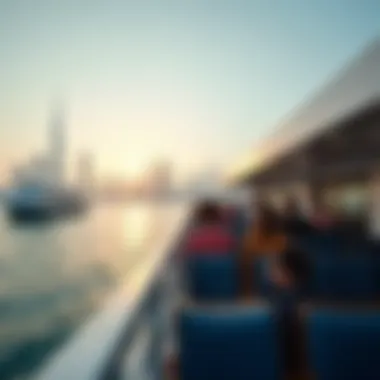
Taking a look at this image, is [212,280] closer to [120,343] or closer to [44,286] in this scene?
[120,343]

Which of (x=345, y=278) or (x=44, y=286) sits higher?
(x=345, y=278)

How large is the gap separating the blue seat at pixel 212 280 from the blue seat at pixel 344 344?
1.46ft

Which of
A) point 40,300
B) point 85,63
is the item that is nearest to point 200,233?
point 85,63

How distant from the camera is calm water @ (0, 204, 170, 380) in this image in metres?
3.81

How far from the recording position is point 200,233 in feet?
6.24

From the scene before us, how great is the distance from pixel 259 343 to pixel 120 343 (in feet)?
0.97

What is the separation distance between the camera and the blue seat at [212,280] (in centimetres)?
117

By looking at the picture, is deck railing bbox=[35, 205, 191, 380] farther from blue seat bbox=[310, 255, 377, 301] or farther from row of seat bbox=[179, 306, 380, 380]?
blue seat bbox=[310, 255, 377, 301]

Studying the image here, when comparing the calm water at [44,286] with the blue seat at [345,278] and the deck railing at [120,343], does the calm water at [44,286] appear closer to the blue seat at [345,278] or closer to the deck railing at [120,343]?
the deck railing at [120,343]

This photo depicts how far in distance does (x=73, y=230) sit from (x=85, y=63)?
16632 millimetres

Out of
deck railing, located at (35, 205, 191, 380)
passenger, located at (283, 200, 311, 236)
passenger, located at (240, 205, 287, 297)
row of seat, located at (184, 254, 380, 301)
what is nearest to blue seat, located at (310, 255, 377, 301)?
row of seat, located at (184, 254, 380, 301)

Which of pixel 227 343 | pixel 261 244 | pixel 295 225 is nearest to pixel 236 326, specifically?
pixel 227 343

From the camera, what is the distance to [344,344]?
716 mm

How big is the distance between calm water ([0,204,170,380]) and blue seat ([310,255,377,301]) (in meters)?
0.49
